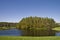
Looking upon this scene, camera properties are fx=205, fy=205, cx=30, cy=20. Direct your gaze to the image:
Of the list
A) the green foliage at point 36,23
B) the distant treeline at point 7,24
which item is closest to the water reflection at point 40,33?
the green foliage at point 36,23

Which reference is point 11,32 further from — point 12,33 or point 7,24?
point 7,24

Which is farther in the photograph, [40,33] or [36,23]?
[36,23]

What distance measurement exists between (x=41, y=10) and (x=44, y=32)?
88cm

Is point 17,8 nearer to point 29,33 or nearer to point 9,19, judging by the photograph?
point 9,19

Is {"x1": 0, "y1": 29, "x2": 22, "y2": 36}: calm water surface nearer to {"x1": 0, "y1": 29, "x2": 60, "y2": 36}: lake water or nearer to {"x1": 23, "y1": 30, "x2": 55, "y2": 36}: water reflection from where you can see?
{"x1": 0, "y1": 29, "x2": 60, "y2": 36}: lake water

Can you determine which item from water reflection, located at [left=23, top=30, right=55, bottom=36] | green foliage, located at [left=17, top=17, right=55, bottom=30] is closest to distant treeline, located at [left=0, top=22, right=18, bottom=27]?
green foliage, located at [left=17, top=17, right=55, bottom=30]

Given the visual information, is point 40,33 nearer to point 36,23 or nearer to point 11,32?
point 36,23

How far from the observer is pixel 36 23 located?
26.9 ft

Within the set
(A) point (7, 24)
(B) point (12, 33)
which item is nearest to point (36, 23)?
(B) point (12, 33)

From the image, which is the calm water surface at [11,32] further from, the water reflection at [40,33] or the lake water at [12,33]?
the water reflection at [40,33]

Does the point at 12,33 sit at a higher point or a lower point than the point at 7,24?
lower

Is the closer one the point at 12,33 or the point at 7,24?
the point at 12,33

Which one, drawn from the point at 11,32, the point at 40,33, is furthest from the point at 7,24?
the point at 40,33

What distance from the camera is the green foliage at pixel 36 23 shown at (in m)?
→ 8.11
